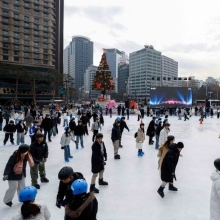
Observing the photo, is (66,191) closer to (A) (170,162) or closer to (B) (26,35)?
(A) (170,162)

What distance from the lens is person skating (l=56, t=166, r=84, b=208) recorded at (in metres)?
2.88

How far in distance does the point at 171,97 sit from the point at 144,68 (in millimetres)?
104283

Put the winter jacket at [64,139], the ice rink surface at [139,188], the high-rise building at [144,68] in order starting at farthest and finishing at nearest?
the high-rise building at [144,68]
the winter jacket at [64,139]
the ice rink surface at [139,188]

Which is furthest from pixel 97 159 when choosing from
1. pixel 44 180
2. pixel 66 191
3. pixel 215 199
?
pixel 215 199

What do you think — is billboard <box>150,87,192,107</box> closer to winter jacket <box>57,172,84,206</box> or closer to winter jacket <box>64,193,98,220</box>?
winter jacket <box>57,172,84,206</box>

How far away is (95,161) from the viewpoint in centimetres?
528

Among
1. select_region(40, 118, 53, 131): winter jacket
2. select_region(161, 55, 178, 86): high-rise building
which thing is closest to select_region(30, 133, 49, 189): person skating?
select_region(40, 118, 53, 131): winter jacket

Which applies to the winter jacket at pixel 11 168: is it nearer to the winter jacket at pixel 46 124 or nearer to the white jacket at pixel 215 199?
the white jacket at pixel 215 199

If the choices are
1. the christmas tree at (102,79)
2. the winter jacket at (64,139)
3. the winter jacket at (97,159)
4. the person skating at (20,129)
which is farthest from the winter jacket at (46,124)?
the christmas tree at (102,79)

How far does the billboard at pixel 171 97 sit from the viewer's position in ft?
109

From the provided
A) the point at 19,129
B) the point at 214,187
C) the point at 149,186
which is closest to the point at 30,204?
the point at 214,187

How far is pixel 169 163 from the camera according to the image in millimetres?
4801

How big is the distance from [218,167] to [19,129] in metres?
9.69

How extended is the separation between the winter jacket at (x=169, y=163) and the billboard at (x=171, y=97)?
97.4 ft
